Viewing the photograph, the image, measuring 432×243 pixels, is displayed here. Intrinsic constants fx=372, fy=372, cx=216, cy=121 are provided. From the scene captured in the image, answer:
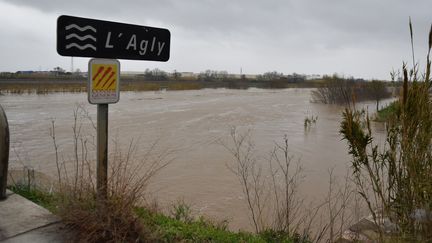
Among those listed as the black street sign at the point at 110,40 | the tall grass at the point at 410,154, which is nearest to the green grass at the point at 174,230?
the tall grass at the point at 410,154

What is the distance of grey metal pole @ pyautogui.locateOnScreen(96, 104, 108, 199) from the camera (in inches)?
114

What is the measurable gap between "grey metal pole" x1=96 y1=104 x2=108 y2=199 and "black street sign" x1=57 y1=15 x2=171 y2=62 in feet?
1.45

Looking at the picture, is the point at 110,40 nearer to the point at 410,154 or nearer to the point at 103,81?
the point at 103,81

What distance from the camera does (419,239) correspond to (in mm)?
2676

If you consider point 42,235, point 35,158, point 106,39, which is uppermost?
point 106,39

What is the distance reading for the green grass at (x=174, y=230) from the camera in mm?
3121

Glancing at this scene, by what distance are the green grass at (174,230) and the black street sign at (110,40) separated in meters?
1.36

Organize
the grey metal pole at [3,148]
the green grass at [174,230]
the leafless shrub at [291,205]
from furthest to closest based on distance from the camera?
the leafless shrub at [291,205], the grey metal pole at [3,148], the green grass at [174,230]

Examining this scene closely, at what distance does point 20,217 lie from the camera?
123 inches

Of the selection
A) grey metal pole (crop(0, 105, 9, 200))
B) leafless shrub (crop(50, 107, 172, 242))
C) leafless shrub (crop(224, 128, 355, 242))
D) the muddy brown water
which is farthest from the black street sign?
the muddy brown water

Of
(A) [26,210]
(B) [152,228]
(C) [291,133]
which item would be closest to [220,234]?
(B) [152,228]

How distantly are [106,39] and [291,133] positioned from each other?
508 inches

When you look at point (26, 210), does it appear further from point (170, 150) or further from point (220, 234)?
point (170, 150)

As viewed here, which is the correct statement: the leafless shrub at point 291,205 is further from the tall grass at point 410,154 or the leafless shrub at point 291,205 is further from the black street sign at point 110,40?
the black street sign at point 110,40
